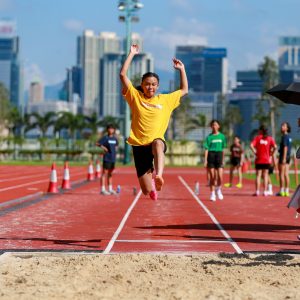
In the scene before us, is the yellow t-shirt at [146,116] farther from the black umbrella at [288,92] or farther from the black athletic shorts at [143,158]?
the black umbrella at [288,92]

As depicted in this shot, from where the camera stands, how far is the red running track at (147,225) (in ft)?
34.8

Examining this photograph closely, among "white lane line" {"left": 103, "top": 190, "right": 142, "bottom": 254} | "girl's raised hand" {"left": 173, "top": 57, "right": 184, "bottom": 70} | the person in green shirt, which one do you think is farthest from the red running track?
"girl's raised hand" {"left": 173, "top": 57, "right": 184, "bottom": 70}

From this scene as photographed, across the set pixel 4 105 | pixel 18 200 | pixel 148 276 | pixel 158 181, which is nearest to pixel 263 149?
pixel 18 200

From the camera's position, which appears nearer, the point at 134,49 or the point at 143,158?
the point at 134,49

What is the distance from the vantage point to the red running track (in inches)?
418

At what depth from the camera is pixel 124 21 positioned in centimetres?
6869

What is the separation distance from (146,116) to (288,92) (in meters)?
1.87

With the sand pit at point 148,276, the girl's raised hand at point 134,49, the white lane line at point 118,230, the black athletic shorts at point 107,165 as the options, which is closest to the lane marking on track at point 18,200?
the black athletic shorts at point 107,165

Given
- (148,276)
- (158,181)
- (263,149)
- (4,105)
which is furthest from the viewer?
(4,105)

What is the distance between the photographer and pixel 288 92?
10.4 m

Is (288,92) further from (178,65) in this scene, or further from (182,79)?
(178,65)

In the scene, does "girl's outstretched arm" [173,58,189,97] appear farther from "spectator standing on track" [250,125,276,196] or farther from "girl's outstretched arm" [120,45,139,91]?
"spectator standing on track" [250,125,276,196]

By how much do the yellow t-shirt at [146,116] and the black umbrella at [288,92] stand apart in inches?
→ 56.5

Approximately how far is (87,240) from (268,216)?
5.51 metres
